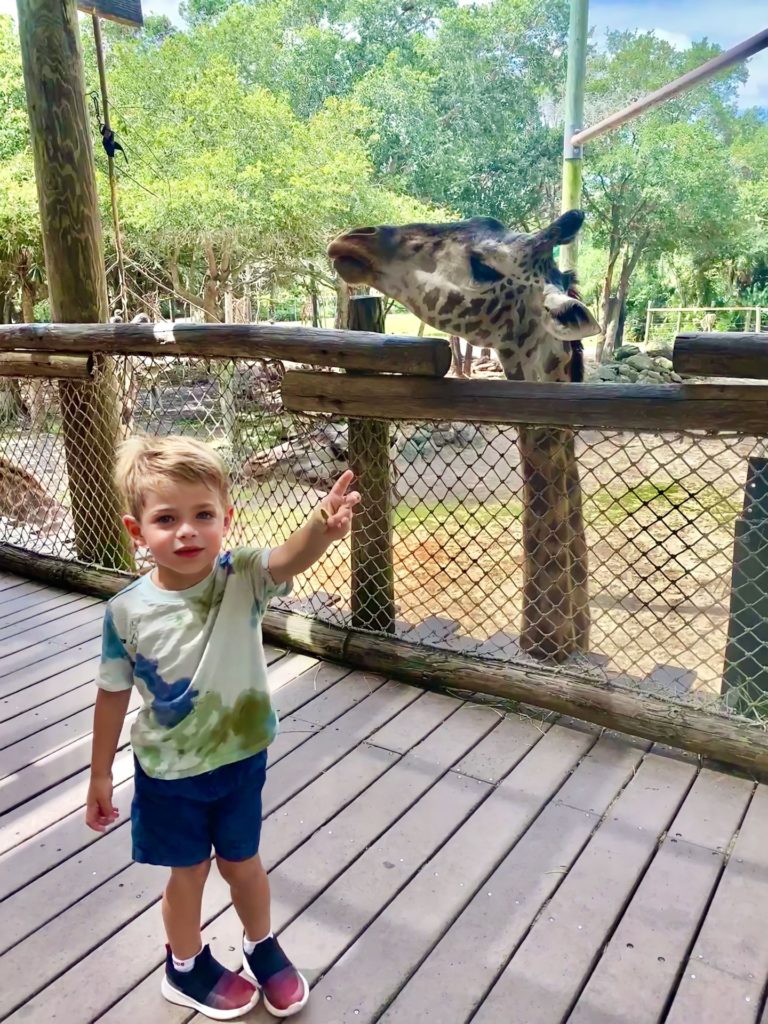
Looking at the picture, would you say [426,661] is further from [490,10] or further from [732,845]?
[490,10]

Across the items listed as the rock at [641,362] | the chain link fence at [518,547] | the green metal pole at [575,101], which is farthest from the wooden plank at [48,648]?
the rock at [641,362]

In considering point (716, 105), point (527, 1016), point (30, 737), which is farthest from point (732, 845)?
point (716, 105)

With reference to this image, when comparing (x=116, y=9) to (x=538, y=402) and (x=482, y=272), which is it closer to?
(x=482, y=272)

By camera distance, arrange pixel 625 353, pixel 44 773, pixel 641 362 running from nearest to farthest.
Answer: pixel 44 773 → pixel 641 362 → pixel 625 353

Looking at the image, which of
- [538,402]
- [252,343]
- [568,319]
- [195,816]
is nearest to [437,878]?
[195,816]

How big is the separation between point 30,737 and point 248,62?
19378 mm

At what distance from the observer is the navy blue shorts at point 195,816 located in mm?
1202

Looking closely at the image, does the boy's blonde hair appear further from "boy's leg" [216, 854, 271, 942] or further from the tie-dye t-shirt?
"boy's leg" [216, 854, 271, 942]

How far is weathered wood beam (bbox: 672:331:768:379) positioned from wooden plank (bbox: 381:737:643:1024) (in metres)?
1.00

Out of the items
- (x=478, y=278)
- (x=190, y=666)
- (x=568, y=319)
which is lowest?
(x=190, y=666)

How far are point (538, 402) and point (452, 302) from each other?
59 cm

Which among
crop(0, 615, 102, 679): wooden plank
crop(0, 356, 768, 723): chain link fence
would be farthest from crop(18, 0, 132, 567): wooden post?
crop(0, 615, 102, 679): wooden plank

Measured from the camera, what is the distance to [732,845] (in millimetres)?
1698

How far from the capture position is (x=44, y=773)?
6.54 feet
